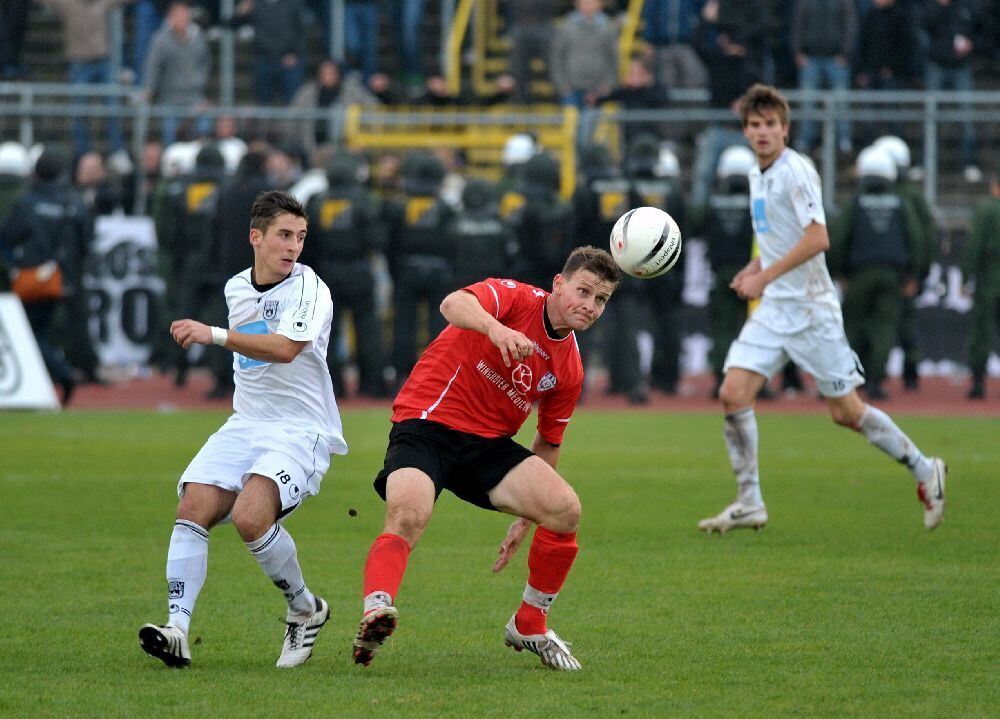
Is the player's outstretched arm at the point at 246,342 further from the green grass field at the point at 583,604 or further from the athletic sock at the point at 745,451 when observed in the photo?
the athletic sock at the point at 745,451

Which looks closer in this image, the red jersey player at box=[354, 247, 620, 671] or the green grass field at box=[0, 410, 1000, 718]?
the green grass field at box=[0, 410, 1000, 718]

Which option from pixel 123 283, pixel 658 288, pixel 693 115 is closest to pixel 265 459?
pixel 658 288

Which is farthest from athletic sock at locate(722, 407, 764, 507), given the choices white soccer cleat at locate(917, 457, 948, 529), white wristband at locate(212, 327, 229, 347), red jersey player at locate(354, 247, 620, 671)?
white wristband at locate(212, 327, 229, 347)

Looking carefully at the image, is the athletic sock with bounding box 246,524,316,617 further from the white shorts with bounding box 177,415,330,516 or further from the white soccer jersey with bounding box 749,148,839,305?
the white soccer jersey with bounding box 749,148,839,305

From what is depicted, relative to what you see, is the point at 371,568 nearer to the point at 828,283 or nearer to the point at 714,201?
the point at 828,283

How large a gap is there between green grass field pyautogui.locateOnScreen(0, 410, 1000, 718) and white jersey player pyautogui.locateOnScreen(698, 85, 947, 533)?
336 millimetres

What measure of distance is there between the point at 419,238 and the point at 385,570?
12782 millimetres

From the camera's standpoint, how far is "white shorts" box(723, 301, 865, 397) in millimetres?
10008

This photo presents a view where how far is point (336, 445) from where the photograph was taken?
7008mm

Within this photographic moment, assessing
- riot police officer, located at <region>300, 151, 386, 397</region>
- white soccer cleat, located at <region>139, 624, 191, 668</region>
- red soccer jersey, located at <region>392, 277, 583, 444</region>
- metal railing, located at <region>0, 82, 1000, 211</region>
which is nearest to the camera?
white soccer cleat, located at <region>139, 624, 191, 668</region>

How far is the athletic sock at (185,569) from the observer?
21.3 ft

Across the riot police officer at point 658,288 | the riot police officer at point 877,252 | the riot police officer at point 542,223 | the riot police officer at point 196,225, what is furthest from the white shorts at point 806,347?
the riot police officer at point 196,225

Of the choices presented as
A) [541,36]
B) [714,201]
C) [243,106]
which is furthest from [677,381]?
[243,106]

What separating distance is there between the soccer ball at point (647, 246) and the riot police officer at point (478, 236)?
10728mm
